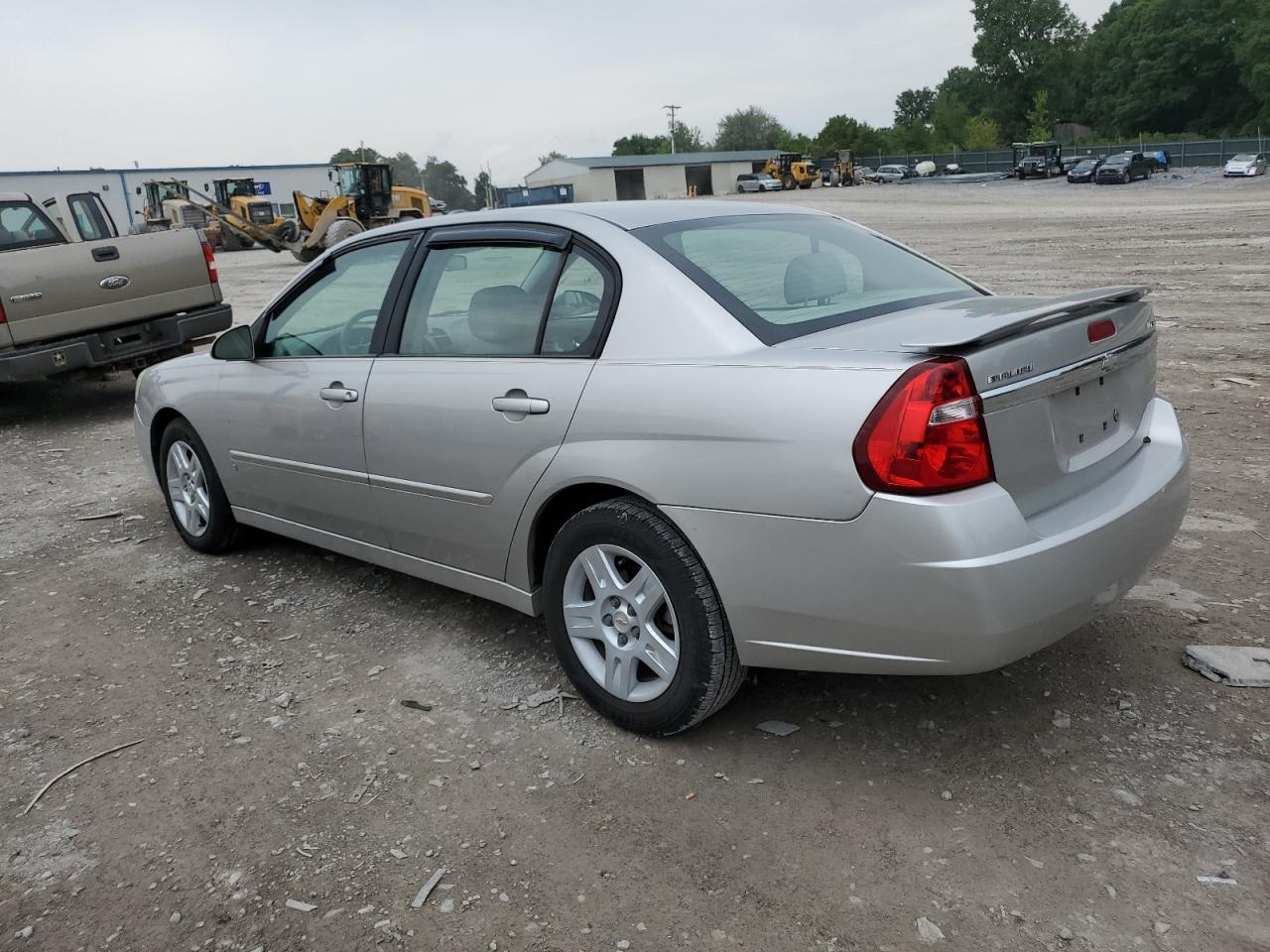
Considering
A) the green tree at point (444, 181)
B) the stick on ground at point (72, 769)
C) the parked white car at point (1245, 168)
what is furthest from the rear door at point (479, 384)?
the green tree at point (444, 181)

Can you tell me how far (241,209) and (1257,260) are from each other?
109ft

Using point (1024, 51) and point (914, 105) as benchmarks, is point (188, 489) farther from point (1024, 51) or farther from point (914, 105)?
point (914, 105)

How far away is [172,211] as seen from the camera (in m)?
37.8

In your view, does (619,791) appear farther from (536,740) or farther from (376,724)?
(376,724)

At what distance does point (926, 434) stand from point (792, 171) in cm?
6848

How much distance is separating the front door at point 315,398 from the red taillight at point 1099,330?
8.25ft

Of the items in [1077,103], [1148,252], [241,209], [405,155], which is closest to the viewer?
[1148,252]

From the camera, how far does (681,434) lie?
2.96 m

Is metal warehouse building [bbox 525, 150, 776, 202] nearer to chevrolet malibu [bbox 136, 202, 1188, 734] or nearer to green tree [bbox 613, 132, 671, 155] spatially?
green tree [bbox 613, 132, 671, 155]

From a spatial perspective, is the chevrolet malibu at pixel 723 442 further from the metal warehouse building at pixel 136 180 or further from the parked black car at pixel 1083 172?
the metal warehouse building at pixel 136 180

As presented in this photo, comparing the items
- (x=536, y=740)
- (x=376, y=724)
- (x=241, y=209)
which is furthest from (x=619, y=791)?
(x=241, y=209)

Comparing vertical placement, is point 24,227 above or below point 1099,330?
above

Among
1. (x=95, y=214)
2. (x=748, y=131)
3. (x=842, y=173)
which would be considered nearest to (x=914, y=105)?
(x=748, y=131)

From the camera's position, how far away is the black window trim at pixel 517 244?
10.9ft
